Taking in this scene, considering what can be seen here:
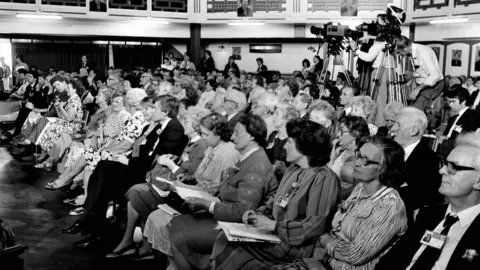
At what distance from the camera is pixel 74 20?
16500 millimetres

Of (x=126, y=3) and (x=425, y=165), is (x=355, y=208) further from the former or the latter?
(x=126, y=3)

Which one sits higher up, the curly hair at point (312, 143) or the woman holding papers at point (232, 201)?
the curly hair at point (312, 143)

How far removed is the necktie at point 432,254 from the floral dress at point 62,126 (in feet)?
20.7

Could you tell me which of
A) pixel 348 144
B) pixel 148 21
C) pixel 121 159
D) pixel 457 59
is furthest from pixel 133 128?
pixel 148 21

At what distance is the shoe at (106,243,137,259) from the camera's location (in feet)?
16.0

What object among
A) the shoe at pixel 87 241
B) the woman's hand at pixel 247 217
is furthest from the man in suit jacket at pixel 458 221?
the shoe at pixel 87 241

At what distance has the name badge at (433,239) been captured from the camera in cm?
247

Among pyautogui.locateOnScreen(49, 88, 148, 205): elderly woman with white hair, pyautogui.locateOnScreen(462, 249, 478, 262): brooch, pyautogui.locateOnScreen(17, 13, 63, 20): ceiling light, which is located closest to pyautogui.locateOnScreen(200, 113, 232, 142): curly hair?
pyautogui.locateOnScreen(49, 88, 148, 205): elderly woman with white hair

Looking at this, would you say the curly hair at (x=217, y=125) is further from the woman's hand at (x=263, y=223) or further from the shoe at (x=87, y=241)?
the shoe at (x=87, y=241)

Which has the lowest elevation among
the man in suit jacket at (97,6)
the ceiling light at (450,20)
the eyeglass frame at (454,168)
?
the eyeglass frame at (454,168)

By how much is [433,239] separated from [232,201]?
167cm

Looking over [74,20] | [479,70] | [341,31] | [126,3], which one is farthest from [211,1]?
[341,31]

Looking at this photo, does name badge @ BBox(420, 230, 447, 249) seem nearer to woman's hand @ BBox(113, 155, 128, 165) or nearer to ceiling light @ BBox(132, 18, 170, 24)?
woman's hand @ BBox(113, 155, 128, 165)

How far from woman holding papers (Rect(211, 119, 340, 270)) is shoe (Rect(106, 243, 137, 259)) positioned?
5.25 feet
